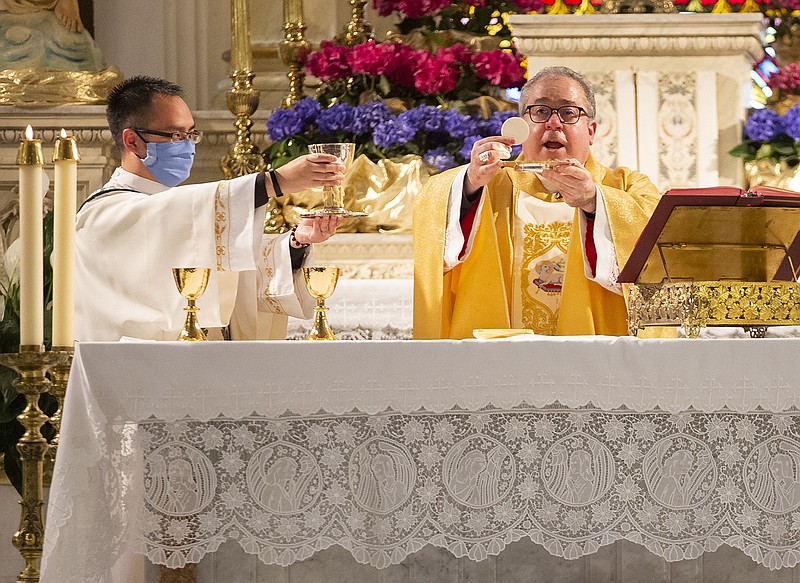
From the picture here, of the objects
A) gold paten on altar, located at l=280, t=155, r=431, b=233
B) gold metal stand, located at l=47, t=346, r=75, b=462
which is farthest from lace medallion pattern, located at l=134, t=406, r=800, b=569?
gold paten on altar, located at l=280, t=155, r=431, b=233

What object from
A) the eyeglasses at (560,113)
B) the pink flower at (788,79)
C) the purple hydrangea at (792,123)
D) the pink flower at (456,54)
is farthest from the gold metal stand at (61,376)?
the pink flower at (788,79)

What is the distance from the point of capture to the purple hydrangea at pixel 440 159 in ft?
16.6

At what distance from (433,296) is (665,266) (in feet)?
2.67

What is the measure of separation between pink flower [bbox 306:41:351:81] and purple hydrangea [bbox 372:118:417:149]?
0.38 meters

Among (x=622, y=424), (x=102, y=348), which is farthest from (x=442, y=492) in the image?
(x=102, y=348)

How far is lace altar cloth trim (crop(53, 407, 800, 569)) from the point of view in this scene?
2.83 m

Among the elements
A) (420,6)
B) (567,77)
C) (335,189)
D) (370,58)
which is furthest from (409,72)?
(335,189)

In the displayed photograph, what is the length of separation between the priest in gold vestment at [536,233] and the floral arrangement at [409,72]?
95 cm

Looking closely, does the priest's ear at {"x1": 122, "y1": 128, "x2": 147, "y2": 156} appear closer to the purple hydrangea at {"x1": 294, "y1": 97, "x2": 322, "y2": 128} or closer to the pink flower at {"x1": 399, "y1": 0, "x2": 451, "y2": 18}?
the purple hydrangea at {"x1": 294, "y1": 97, "x2": 322, "y2": 128}

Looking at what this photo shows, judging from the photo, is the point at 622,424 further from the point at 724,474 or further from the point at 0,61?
the point at 0,61

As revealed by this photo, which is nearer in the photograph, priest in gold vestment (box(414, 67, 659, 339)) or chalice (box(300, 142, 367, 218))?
chalice (box(300, 142, 367, 218))

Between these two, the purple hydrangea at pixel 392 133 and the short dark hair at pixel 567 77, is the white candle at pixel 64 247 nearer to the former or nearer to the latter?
the short dark hair at pixel 567 77

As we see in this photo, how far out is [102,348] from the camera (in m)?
2.83

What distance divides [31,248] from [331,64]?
8.16 ft
